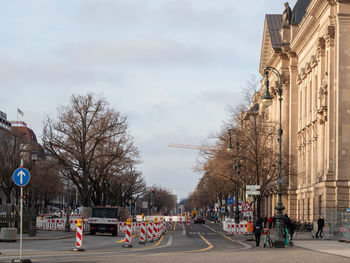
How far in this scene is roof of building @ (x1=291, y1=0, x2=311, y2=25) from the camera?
7500 cm

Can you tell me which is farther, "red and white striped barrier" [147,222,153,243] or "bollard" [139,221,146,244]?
"red and white striped barrier" [147,222,153,243]

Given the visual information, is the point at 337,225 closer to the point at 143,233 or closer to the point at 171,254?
the point at 143,233

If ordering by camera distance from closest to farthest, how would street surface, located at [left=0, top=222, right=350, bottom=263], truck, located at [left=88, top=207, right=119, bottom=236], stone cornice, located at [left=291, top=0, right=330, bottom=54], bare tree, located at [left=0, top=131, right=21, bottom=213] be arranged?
street surface, located at [left=0, top=222, right=350, bottom=263], truck, located at [left=88, top=207, right=119, bottom=236], stone cornice, located at [left=291, top=0, right=330, bottom=54], bare tree, located at [left=0, top=131, right=21, bottom=213]

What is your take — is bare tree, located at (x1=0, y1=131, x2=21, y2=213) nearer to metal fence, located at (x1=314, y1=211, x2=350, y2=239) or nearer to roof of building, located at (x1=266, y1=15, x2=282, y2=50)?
roof of building, located at (x1=266, y1=15, x2=282, y2=50)

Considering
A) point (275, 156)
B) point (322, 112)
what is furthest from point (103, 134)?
point (322, 112)

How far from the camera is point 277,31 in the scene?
8119 centimetres

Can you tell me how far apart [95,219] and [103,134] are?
674 inches

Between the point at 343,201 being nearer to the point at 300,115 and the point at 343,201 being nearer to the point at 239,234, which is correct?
the point at 239,234

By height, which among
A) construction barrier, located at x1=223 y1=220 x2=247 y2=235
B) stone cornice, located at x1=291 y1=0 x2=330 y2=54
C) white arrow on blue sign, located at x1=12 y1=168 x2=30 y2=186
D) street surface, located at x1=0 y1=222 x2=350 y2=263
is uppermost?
stone cornice, located at x1=291 y1=0 x2=330 y2=54

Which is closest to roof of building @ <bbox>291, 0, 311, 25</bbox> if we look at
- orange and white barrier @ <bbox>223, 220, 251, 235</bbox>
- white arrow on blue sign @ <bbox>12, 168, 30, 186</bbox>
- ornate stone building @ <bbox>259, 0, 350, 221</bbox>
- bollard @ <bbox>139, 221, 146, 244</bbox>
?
ornate stone building @ <bbox>259, 0, 350, 221</bbox>

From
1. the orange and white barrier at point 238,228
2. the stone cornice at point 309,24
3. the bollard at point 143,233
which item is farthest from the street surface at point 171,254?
the stone cornice at point 309,24

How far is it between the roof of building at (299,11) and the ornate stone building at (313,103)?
106 mm

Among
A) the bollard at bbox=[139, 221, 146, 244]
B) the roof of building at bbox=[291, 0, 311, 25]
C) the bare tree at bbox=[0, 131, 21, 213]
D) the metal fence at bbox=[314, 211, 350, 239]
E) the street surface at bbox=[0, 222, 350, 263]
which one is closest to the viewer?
the street surface at bbox=[0, 222, 350, 263]

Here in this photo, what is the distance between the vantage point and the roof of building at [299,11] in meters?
75.0
